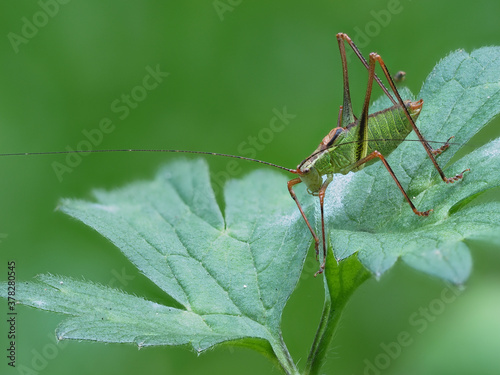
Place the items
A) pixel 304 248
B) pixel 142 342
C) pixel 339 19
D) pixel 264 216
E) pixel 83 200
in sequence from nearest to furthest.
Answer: pixel 142 342, pixel 304 248, pixel 264 216, pixel 83 200, pixel 339 19

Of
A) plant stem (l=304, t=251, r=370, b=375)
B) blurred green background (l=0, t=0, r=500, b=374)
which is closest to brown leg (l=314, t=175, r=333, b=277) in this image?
plant stem (l=304, t=251, r=370, b=375)

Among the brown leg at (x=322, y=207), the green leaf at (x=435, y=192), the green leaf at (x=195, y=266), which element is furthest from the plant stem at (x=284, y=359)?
the green leaf at (x=435, y=192)

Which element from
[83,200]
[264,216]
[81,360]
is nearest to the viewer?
[264,216]

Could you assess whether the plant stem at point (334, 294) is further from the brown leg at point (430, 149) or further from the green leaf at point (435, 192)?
the brown leg at point (430, 149)

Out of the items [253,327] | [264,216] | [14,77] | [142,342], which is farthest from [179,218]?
[14,77]

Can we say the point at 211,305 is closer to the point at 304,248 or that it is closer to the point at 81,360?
the point at 304,248

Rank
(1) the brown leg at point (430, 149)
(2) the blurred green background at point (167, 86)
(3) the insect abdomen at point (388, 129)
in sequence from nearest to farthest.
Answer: (1) the brown leg at point (430, 149) < (3) the insect abdomen at point (388, 129) < (2) the blurred green background at point (167, 86)

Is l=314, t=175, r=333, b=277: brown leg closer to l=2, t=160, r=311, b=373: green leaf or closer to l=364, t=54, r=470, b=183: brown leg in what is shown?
l=2, t=160, r=311, b=373: green leaf
